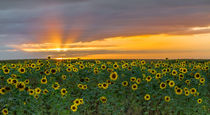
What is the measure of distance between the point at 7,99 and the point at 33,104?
1098mm

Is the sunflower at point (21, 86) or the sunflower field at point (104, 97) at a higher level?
the sunflower at point (21, 86)

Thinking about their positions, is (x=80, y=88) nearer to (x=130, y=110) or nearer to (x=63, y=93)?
(x=63, y=93)

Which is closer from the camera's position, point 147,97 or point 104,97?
point 104,97

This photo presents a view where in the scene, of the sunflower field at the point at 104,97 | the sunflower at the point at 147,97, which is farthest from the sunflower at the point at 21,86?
the sunflower at the point at 147,97

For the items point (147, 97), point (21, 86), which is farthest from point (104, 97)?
point (21, 86)

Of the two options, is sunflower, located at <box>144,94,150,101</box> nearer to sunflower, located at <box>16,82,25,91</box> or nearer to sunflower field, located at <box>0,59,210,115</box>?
sunflower field, located at <box>0,59,210,115</box>

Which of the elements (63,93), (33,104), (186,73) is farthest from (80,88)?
(186,73)

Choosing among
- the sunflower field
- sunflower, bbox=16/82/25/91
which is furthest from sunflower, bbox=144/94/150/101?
sunflower, bbox=16/82/25/91

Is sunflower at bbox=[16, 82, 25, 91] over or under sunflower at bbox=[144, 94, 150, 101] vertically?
over

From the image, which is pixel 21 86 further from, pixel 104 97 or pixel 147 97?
pixel 147 97

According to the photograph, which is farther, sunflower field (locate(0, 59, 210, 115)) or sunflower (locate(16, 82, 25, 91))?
sunflower (locate(16, 82, 25, 91))

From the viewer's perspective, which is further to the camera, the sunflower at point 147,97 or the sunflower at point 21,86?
the sunflower at point 21,86

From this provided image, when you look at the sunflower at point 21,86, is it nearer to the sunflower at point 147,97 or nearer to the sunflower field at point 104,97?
the sunflower field at point 104,97

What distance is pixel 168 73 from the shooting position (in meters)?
12.4
